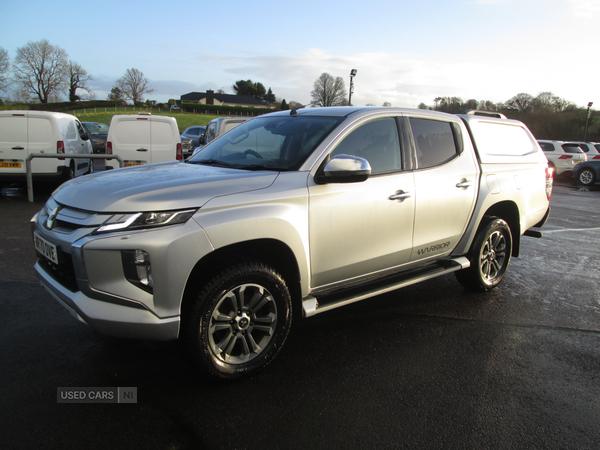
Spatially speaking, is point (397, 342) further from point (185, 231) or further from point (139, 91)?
point (139, 91)

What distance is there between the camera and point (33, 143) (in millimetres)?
9422

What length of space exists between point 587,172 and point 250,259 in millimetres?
20976

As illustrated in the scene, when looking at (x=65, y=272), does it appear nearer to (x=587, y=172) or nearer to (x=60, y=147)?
(x=60, y=147)

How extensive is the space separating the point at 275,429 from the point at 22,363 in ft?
6.23

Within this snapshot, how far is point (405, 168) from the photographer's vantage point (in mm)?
3742

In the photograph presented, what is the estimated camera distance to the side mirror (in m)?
3.02

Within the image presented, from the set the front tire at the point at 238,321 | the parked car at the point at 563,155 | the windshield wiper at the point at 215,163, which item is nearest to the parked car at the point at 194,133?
the parked car at the point at 563,155

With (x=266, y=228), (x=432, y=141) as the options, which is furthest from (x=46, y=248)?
(x=432, y=141)

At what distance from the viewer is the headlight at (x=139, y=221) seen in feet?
8.11

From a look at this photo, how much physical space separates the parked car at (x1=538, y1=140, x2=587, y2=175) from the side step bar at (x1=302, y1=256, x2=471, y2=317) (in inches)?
759

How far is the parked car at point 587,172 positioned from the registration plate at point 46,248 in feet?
70.4

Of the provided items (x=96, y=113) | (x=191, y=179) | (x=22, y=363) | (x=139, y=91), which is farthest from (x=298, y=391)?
(x=139, y=91)

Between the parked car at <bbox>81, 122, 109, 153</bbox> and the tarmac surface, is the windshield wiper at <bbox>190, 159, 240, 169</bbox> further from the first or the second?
the parked car at <bbox>81, 122, 109, 153</bbox>

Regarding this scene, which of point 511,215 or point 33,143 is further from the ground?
point 33,143
